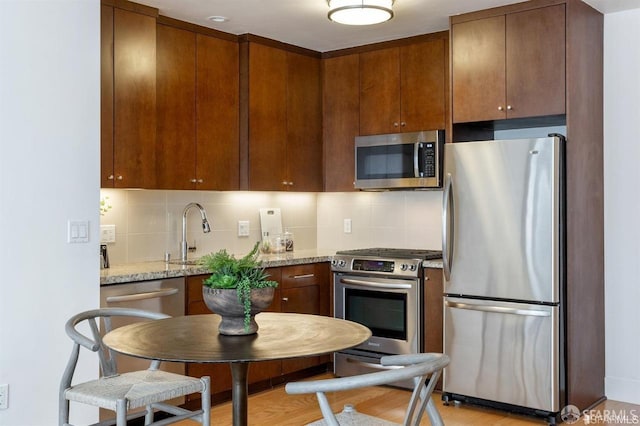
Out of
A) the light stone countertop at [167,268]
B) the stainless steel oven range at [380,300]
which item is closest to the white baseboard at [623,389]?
the stainless steel oven range at [380,300]

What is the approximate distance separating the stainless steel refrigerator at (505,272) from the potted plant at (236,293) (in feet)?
6.32

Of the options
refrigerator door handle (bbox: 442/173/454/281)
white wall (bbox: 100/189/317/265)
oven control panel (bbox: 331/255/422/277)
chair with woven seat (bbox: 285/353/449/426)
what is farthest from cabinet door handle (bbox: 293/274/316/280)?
chair with woven seat (bbox: 285/353/449/426)

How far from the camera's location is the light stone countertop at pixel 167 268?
3.76m

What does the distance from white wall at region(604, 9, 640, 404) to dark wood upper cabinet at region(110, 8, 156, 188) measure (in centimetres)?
285

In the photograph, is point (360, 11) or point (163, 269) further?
point (163, 269)

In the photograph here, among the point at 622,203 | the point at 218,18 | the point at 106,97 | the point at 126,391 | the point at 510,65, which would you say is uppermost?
the point at 218,18

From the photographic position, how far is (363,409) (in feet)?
14.0

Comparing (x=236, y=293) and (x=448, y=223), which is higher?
(x=448, y=223)

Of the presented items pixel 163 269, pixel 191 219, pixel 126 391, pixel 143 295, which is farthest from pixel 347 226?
pixel 126 391

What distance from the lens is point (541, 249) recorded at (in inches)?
155

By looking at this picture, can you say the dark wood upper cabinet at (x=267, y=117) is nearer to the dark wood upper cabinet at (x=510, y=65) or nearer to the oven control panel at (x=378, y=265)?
the oven control panel at (x=378, y=265)

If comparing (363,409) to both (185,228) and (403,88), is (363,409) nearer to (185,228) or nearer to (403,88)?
(185,228)

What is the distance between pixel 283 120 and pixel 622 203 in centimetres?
240

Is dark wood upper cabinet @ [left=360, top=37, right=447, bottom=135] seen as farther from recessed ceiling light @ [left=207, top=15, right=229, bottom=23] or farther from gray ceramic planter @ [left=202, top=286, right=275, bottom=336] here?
gray ceramic planter @ [left=202, top=286, right=275, bottom=336]
